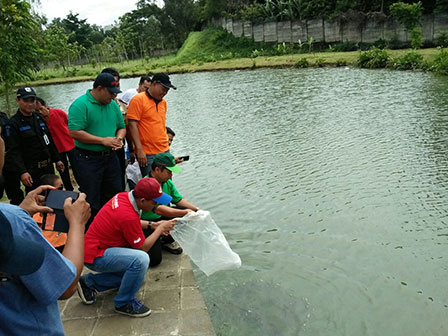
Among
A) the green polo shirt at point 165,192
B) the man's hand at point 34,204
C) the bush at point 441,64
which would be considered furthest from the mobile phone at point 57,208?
the bush at point 441,64

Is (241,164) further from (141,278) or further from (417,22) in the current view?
(417,22)

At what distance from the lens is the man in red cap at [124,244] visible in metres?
3.28

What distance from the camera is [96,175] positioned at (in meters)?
4.46

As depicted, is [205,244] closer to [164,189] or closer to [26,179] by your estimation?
[164,189]

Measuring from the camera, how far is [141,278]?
3.30 m

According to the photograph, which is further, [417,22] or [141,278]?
[417,22]

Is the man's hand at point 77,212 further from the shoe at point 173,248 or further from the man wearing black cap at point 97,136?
the shoe at point 173,248

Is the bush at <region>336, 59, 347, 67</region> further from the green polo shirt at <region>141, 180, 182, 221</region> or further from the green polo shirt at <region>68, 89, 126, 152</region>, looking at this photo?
the green polo shirt at <region>141, 180, 182, 221</region>

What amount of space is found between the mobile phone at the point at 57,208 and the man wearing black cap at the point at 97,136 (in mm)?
1981

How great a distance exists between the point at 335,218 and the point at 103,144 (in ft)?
10.8

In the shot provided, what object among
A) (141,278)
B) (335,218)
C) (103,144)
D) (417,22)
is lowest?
(335,218)

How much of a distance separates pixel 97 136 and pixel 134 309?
1969mm

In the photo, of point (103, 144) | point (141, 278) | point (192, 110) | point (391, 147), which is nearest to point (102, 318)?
point (141, 278)

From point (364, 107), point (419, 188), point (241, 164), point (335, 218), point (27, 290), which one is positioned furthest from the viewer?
point (364, 107)
